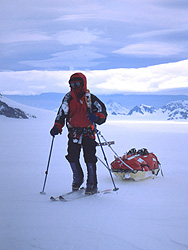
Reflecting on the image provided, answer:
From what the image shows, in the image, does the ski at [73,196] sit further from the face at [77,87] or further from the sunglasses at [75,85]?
the sunglasses at [75,85]

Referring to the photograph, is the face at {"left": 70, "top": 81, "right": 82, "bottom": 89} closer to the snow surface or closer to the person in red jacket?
the person in red jacket

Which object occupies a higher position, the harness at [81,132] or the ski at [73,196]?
the harness at [81,132]

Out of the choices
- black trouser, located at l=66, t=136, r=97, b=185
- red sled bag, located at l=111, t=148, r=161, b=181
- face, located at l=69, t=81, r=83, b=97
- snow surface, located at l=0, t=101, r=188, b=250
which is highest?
face, located at l=69, t=81, r=83, b=97

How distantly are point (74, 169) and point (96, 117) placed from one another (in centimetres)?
108

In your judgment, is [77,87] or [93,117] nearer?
[93,117]

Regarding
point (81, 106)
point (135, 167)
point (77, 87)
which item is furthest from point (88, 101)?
point (135, 167)

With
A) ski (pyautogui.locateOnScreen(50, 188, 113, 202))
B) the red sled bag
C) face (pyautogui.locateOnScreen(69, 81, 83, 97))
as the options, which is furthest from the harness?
the red sled bag

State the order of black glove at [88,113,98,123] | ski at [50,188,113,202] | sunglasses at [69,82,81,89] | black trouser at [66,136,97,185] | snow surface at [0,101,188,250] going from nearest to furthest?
snow surface at [0,101,188,250] → ski at [50,188,113,202] → black glove at [88,113,98,123] → sunglasses at [69,82,81,89] → black trouser at [66,136,97,185]

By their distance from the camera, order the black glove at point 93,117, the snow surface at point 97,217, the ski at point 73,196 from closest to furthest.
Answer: the snow surface at point 97,217
the ski at point 73,196
the black glove at point 93,117

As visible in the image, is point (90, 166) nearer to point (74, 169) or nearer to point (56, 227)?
point (74, 169)

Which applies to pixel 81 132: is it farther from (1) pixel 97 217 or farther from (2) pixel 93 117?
(1) pixel 97 217

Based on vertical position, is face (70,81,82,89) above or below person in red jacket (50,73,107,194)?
above

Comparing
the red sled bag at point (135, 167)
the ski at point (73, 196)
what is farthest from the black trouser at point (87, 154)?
the red sled bag at point (135, 167)

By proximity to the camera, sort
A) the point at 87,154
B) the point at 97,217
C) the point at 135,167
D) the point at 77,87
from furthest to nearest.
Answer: the point at 135,167
the point at 87,154
the point at 77,87
the point at 97,217
